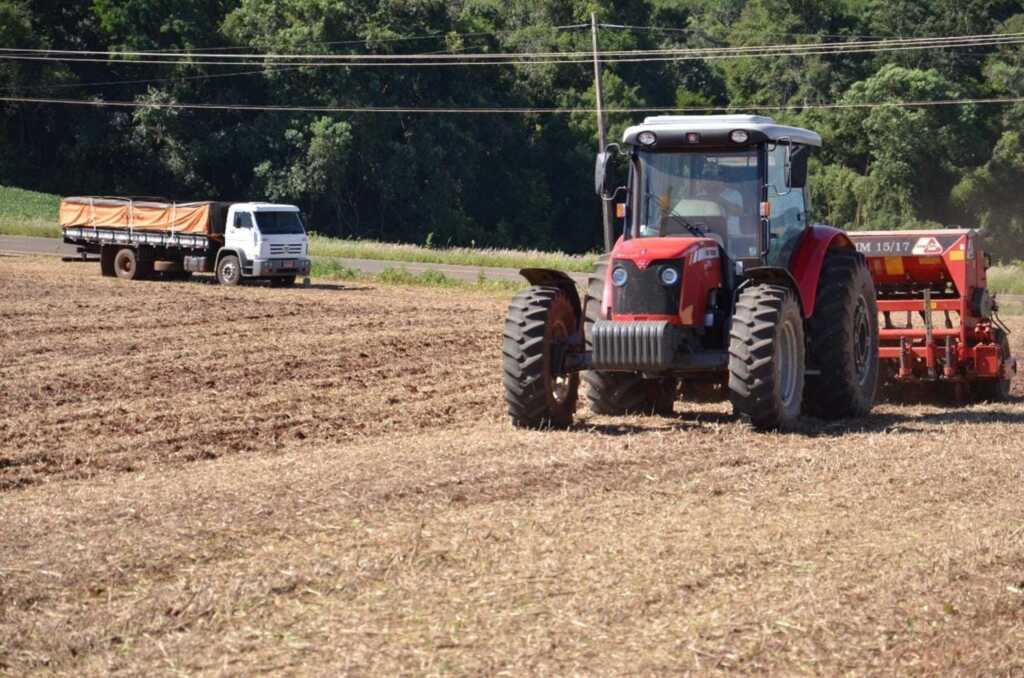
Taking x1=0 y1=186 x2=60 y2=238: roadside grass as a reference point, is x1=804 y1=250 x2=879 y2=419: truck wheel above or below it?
below

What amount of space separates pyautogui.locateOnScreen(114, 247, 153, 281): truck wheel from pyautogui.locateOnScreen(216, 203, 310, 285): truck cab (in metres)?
1.98

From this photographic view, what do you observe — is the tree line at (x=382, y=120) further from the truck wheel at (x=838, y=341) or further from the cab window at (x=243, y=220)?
the truck wheel at (x=838, y=341)

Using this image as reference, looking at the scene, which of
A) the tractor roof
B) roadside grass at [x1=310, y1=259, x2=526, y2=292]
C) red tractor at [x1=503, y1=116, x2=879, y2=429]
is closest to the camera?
red tractor at [x1=503, y1=116, x2=879, y2=429]

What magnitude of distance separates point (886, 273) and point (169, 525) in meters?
10.1

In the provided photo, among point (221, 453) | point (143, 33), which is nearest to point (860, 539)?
point (221, 453)

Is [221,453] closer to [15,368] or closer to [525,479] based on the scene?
[525,479]

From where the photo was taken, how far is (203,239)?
3506 cm

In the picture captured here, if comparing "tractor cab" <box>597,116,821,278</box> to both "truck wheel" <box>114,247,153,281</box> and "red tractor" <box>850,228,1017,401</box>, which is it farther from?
"truck wheel" <box>114,247,153,281</box>

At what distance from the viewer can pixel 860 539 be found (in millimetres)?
8969

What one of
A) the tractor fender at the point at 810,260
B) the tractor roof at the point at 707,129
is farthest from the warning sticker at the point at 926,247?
the tractor roof at the point at 707,129

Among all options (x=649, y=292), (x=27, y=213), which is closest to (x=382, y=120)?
(x=27, y=213)

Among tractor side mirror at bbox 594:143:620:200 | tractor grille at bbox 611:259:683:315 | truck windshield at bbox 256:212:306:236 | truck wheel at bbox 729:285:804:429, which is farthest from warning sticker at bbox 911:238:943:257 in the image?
truck windshield at bbox 256:212:306:236

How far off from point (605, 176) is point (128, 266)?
24634mm

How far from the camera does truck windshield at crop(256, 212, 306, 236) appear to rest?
34594 mm
